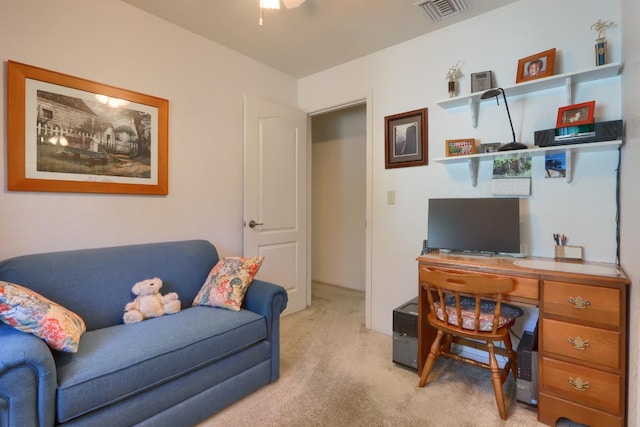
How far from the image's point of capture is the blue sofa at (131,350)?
1140 mm

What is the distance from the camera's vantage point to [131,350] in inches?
55.0

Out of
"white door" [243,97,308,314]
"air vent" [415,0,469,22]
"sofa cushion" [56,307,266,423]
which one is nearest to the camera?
"sofa cushion" [56,307,266,423]

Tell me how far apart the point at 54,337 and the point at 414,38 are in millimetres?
2928

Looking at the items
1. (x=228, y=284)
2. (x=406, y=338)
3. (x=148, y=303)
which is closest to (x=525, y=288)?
(x=406, y=338)

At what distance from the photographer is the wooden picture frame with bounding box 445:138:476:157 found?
2.14 m

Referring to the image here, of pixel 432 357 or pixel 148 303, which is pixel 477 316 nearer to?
pixel 432 357

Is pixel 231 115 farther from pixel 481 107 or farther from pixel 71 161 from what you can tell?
pixel 481 107

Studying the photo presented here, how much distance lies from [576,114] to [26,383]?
2826 mm

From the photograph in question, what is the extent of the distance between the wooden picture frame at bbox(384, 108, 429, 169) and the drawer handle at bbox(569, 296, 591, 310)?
4.31 ft

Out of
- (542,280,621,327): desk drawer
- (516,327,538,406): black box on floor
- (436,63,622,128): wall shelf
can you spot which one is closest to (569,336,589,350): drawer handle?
(542,280,621,327): desk drawer

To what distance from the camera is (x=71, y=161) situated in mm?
1927

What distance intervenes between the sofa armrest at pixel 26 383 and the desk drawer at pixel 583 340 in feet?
7.09

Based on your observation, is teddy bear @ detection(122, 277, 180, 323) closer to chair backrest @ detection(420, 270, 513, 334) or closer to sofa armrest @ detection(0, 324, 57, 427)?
sofa armrest @ detection(0, 324, 57, 427)

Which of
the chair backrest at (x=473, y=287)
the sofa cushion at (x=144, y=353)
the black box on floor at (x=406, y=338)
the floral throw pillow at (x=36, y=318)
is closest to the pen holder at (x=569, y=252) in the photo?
the chair backrest at (x=473, y=287)
